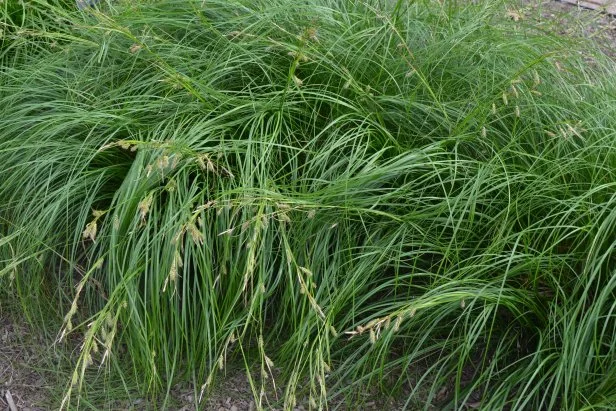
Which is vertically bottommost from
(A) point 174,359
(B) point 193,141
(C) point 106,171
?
(A) point 174,359

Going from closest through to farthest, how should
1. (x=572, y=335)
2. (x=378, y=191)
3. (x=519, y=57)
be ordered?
(x=572, y=335) < (x=378, y=191) < (x=519, y=57)

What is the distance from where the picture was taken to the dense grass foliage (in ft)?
9.20

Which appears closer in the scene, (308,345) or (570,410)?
(570,410)

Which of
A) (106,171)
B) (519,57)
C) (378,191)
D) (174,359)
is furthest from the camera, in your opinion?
(519,57)

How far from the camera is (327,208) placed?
3.00 meters

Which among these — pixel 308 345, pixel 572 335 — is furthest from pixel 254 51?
pixel 572 335

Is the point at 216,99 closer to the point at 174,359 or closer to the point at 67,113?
the point at 67,113

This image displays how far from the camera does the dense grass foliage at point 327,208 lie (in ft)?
9.20

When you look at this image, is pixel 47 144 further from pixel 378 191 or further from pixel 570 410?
pixel 570 410

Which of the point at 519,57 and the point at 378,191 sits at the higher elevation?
the point at 519,57

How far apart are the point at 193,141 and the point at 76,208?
576 mm

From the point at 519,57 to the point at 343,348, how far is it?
4.82 ft

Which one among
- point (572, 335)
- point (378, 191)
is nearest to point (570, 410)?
point (572, 335)

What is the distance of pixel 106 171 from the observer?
10.9 ft
